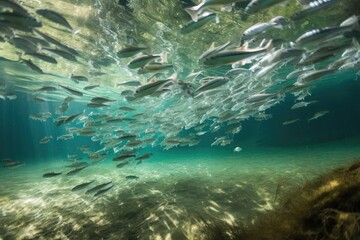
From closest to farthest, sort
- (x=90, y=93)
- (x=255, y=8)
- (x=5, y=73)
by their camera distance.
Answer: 1. (x=255, y=8)
2. (x=5, y=73)
3. (x=90, y=93)

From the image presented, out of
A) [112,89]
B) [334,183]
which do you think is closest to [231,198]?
[334,183]

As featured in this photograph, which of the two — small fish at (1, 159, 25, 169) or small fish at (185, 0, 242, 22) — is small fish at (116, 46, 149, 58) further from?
small fish at (1, 159, 25, 169)

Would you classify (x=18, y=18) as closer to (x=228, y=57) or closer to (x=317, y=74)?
(x=228, y=57)

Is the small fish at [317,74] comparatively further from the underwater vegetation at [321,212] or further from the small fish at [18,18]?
the small fish at [18,18]

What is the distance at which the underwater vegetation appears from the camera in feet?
8.56

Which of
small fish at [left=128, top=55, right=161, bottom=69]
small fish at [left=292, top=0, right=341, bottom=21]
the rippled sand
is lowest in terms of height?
the rippled sand

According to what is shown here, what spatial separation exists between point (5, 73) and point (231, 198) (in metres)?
28.9

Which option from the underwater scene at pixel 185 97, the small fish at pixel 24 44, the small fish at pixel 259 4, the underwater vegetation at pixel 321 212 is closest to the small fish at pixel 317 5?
the underwater scene at pixel 185 97

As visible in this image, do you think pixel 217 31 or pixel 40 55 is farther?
pixel 217 31

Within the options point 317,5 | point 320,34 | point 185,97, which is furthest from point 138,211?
point 317,5

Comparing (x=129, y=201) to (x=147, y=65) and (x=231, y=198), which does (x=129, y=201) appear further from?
(x=147, y=65)

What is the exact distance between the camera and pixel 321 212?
2906 millimetres

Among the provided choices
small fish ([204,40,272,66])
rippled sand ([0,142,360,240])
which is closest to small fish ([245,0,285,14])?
small fish ([204,40,272,66])

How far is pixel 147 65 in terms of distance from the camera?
19.4 ft
